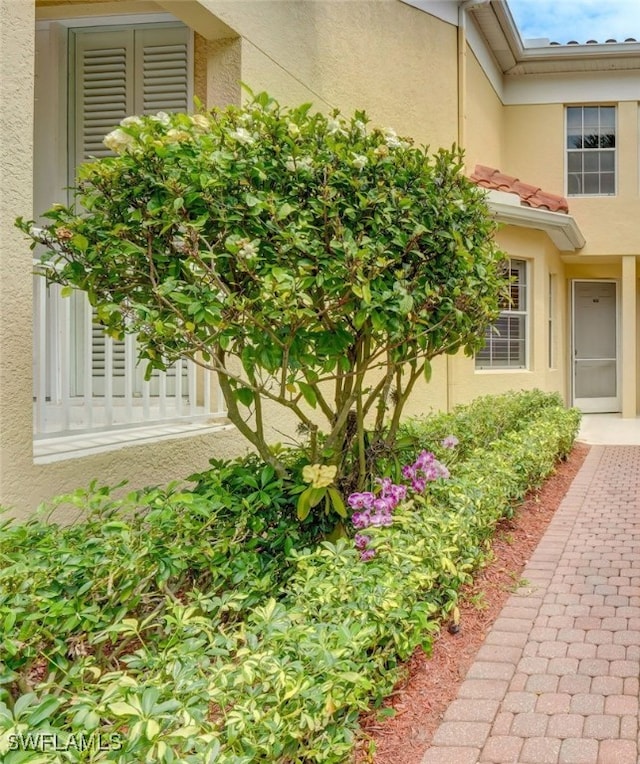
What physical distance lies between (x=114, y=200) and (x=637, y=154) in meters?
13.0

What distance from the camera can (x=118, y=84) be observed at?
6434mm

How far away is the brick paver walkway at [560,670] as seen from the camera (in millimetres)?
2781

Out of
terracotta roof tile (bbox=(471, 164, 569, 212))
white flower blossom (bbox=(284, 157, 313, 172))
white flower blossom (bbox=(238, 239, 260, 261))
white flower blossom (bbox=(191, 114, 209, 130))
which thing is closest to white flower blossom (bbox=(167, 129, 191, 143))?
white flower blossom (bbox=(191, 114, 209, 130))

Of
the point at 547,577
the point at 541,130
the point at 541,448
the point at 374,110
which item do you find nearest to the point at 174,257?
the point at 547,577

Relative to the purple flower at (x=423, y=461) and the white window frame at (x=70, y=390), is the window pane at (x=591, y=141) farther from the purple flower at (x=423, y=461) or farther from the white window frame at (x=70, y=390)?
the purple flower at (x=423, y=461)

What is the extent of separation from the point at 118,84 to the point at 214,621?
533 cm

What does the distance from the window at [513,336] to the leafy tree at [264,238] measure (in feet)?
24.0

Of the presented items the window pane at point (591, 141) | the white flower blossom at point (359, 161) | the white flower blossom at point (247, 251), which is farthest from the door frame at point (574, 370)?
the white flower blossom at point (247, 251)

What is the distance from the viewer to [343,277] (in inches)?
144

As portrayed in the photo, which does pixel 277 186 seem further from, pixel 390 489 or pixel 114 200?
pixel 390 489

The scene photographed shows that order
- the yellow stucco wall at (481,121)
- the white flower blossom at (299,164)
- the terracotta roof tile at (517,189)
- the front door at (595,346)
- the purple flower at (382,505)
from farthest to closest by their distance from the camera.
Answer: the front door at (595,346) < the yellow stucco wall at (481,121) < the terracotta roof tile at (517,189) < the purple flower at (382,505) < the white flower blossom at (299,164)

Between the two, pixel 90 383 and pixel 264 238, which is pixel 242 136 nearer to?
pixel 264 238

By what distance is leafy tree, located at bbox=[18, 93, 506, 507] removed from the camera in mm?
3613

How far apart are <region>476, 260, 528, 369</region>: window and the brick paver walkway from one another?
5776mm
